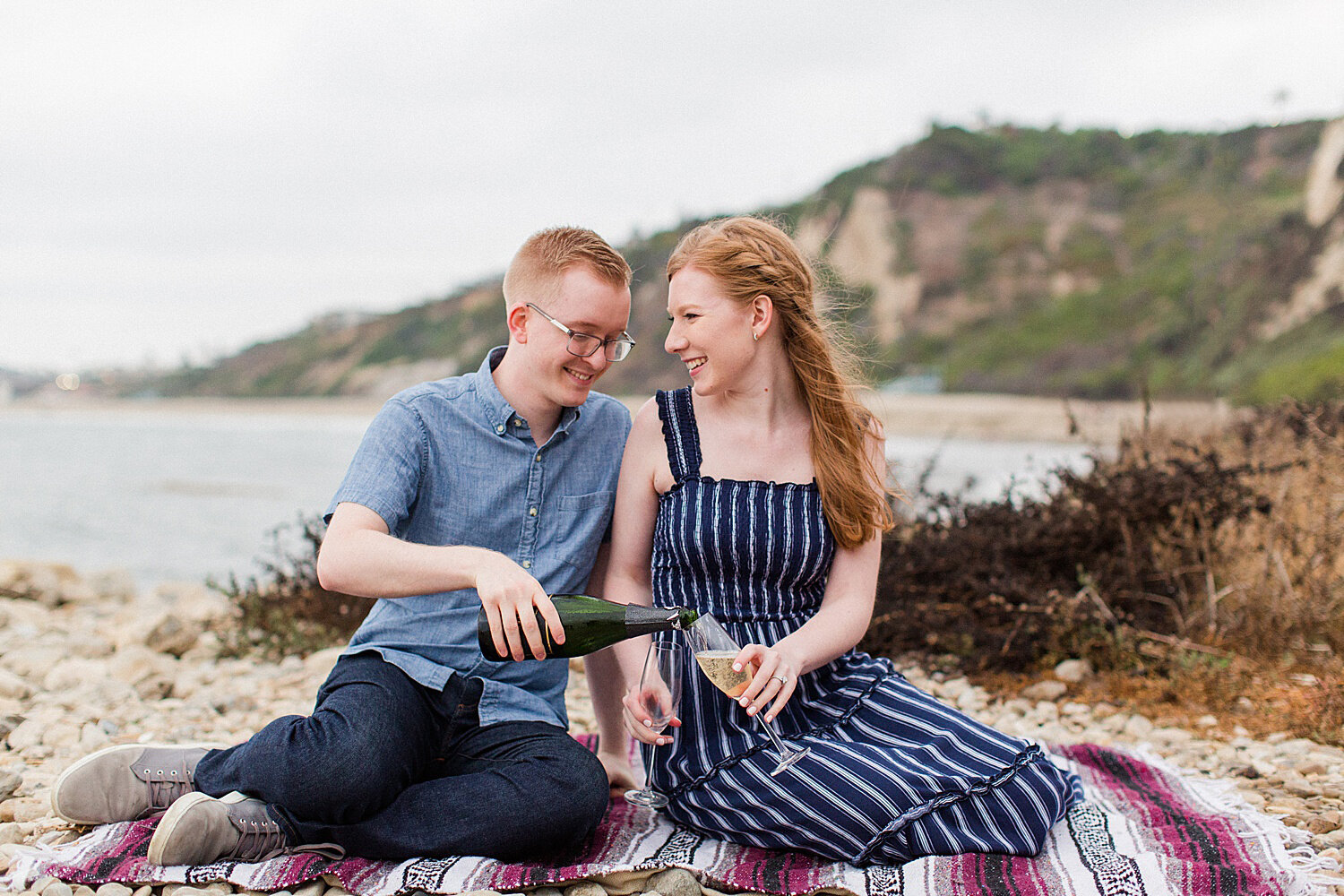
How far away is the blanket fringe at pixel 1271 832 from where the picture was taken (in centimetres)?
264

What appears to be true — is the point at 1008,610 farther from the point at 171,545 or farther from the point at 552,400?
the point at 171,545

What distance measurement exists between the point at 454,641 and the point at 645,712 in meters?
0.66

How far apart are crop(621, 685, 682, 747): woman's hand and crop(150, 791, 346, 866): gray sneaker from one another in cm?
81

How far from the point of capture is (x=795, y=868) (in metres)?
2.71

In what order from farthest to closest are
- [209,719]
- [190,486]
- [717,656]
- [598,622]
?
[190,486], [209,719], [598,622], [717,656]

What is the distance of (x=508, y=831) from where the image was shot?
2.68 m

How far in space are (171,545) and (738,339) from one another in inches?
435

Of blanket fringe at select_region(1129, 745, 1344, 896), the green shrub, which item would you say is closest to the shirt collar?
blanket fringe at select_region(1129, 745, 1344, 896)

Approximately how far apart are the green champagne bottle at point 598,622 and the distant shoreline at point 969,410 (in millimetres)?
1154

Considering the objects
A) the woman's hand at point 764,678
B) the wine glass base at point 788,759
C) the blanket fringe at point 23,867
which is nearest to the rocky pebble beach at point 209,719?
the blanket fringe at point 23,867

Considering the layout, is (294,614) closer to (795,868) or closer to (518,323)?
(518,323)

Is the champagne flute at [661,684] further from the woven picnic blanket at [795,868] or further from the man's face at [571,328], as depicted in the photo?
the man's face at [571,328]

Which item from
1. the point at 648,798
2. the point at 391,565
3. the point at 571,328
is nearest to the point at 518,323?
the point at 571,328

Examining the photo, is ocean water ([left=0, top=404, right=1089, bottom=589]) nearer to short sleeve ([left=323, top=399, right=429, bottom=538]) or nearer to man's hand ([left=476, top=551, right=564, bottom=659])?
short sleeve ([left=323, top=399, right=429, bottom=538])
